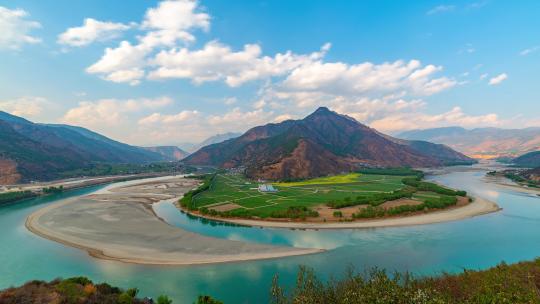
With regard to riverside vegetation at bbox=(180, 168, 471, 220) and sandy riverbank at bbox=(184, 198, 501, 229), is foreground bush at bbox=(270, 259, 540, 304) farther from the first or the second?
riverside vegetation at bbox=(180, 168, 471, 220)

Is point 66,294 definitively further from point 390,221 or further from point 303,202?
point 303,202

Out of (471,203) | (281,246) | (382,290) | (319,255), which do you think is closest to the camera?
(382,290)

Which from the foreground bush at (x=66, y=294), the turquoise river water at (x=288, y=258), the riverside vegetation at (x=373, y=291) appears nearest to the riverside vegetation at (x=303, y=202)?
the turquoise river water at (x=288, y=258)

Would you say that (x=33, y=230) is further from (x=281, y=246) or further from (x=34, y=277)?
(x=281, y=246)

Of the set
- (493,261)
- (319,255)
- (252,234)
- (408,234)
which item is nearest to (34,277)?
(252,234)

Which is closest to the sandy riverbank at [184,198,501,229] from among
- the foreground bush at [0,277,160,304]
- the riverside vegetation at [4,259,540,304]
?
the riverside vegetation at [4,259,540,304]

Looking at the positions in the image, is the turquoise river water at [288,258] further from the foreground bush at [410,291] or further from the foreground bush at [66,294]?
the foreground bush at [410,291]

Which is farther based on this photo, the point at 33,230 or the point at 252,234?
the point at 33,230
